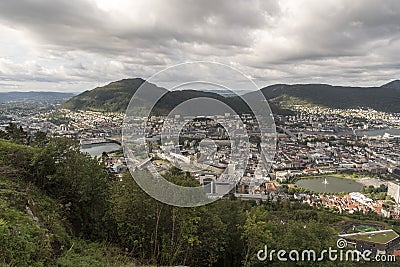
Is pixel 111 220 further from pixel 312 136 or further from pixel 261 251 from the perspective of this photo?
pixel 312 136

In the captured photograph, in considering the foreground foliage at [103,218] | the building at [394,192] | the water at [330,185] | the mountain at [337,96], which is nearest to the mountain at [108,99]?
the water at [330,185]

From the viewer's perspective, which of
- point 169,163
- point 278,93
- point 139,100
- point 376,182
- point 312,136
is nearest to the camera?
point 139,100

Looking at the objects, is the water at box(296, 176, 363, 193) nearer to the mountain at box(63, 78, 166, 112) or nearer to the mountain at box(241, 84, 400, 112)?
the mountain at box(63, 78, 166, 112)

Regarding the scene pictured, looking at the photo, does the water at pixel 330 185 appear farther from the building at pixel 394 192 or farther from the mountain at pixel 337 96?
the mountain at pixel 337 96

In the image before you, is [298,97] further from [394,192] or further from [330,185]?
[394,192]

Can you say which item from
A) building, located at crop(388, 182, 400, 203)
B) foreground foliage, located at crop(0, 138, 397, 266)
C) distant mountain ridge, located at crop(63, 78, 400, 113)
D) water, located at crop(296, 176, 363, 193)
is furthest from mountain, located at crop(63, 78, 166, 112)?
foreground foliage, located at crop(0, 138, 397, 266)

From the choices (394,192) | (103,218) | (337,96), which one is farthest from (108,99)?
(337,96)

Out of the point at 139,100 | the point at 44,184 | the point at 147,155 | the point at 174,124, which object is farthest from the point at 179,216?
the point at 44,184
